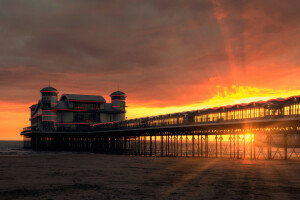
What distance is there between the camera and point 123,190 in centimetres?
2689

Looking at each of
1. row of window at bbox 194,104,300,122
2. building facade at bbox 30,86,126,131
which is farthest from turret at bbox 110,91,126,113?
row of window at bbox 194,104,300,122

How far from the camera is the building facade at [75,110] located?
131863mm

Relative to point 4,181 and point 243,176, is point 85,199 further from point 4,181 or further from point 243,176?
point 243,176

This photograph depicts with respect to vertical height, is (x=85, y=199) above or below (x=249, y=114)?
below

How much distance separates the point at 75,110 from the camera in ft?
444

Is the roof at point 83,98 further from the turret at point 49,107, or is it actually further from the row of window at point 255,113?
the row of window at point 255,113

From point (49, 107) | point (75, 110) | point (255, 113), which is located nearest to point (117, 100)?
Result: point (75, 110)

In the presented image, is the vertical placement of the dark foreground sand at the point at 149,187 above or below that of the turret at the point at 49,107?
below

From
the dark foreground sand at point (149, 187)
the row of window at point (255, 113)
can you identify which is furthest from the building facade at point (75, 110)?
the dark foreground sand at point (149, 187)

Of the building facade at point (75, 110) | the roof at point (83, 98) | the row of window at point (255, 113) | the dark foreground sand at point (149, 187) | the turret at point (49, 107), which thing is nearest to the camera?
the dark foreground sand at point (149, 187)

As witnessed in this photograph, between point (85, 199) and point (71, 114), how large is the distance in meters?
116

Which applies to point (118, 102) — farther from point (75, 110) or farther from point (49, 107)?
point (49, 107)

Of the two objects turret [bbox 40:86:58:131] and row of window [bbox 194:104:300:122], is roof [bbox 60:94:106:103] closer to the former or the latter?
turret [bbox 40:86:58:131]

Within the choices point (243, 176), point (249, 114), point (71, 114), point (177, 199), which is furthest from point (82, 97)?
point (177, 199)
